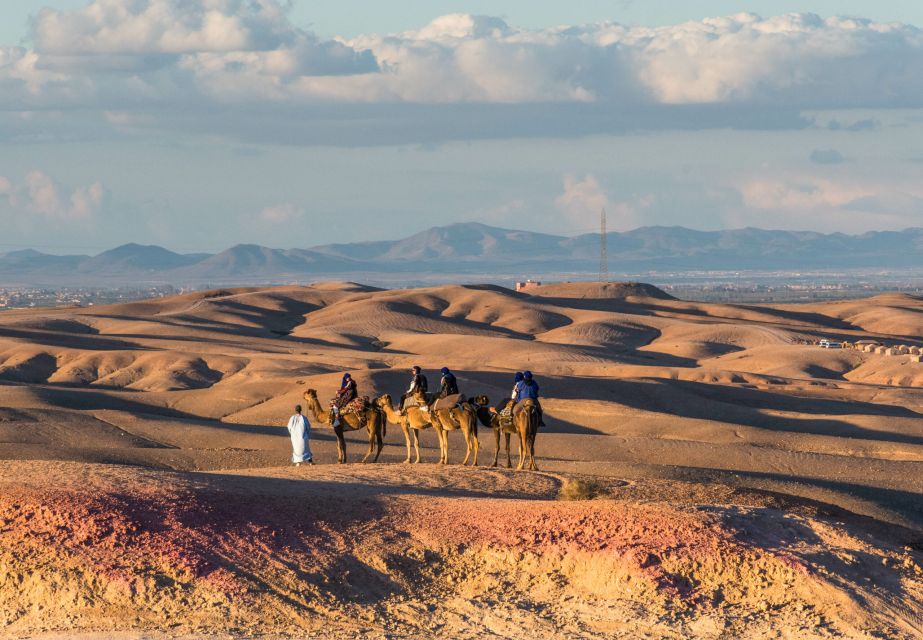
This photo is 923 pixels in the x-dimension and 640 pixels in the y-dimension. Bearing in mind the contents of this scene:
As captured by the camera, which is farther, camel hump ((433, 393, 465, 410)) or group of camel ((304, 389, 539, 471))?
camel hump ((433, 393, 465, 410))

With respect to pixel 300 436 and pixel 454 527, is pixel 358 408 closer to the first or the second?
pixel 300 436

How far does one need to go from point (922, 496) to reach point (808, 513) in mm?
8293

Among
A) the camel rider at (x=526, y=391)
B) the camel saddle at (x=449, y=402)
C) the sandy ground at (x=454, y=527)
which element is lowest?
the sandy ground at (x=454, y=527)

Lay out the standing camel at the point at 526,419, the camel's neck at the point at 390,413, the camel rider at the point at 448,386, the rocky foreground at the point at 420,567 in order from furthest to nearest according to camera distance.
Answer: the camel's neck at the point at 390,413 < the camel rider at the point at 448,386 < the standing camel at the point at 526,419 < the rocky foreground at the point at 420,567

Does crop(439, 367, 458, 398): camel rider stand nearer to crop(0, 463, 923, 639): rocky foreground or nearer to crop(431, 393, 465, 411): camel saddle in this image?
crop(431, 393, 465, 411): camel saddle

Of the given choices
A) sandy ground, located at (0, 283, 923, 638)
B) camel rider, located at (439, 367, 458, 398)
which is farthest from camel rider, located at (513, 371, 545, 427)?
sandy ground, located at (0, 283, 923, 638)

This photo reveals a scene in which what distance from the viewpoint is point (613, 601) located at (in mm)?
16000

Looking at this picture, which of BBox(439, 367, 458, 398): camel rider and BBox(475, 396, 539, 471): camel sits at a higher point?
BBox(439, 367, 458, 398): camel rider

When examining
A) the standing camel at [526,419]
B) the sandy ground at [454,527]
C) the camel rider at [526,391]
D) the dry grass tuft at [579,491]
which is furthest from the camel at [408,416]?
the dry grass tuft at [579,491]

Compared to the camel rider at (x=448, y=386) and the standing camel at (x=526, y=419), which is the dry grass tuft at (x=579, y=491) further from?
the camel rider at (x=448, y=386)

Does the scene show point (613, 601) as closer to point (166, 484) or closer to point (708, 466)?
point (166, 484)

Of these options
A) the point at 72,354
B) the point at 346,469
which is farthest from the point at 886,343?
the point at 346,469

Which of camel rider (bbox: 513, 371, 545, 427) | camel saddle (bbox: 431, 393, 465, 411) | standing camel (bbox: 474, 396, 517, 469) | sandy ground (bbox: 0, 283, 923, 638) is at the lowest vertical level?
sandy ground (bbox: 0, 283, 923, 638)

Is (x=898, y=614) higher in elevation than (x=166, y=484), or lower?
lower
